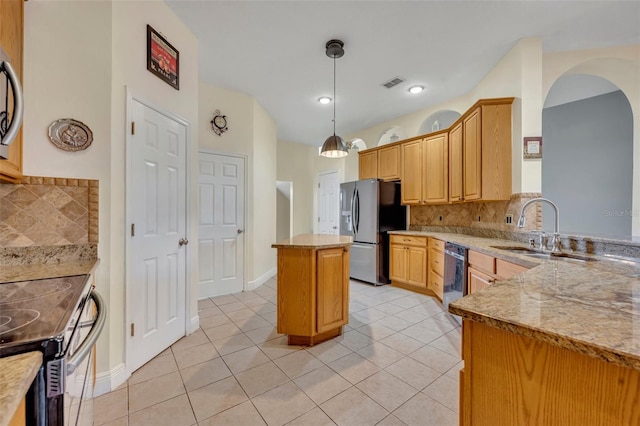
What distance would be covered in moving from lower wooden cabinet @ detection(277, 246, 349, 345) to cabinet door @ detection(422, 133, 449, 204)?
2.09 metres

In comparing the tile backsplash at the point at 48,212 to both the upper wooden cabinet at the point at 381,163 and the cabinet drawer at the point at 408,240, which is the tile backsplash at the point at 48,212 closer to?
the cabinet drawer at the point at 408,240

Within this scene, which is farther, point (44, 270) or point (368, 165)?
point (368, 165)

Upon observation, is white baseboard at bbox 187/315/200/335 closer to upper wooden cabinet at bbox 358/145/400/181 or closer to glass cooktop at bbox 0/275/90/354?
glass cooktop at bbox 0/275/90/354

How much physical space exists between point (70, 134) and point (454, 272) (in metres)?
3.39

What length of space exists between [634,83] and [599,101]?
1.73 m

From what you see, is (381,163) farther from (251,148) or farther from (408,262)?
(251,148)

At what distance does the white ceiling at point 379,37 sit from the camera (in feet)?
7.14

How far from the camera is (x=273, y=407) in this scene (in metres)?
1.56

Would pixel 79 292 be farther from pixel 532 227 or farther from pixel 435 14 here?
pixel 532 227

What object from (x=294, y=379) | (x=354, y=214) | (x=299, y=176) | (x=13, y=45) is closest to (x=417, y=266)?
(x=354, y=214)

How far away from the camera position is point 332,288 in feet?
7.73

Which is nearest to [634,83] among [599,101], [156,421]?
[599,101]

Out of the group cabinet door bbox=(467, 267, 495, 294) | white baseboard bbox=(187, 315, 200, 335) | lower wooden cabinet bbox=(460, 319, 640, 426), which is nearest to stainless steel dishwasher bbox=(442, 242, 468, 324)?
cabinet door bbox=(467, 267, 495, 294)

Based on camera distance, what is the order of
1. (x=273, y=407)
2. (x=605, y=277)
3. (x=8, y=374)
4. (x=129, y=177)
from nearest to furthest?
1. (x=8, y=374)
2. (x=605, y=277)
3. (x=273, y=407)
4. (x=129, y=177)
